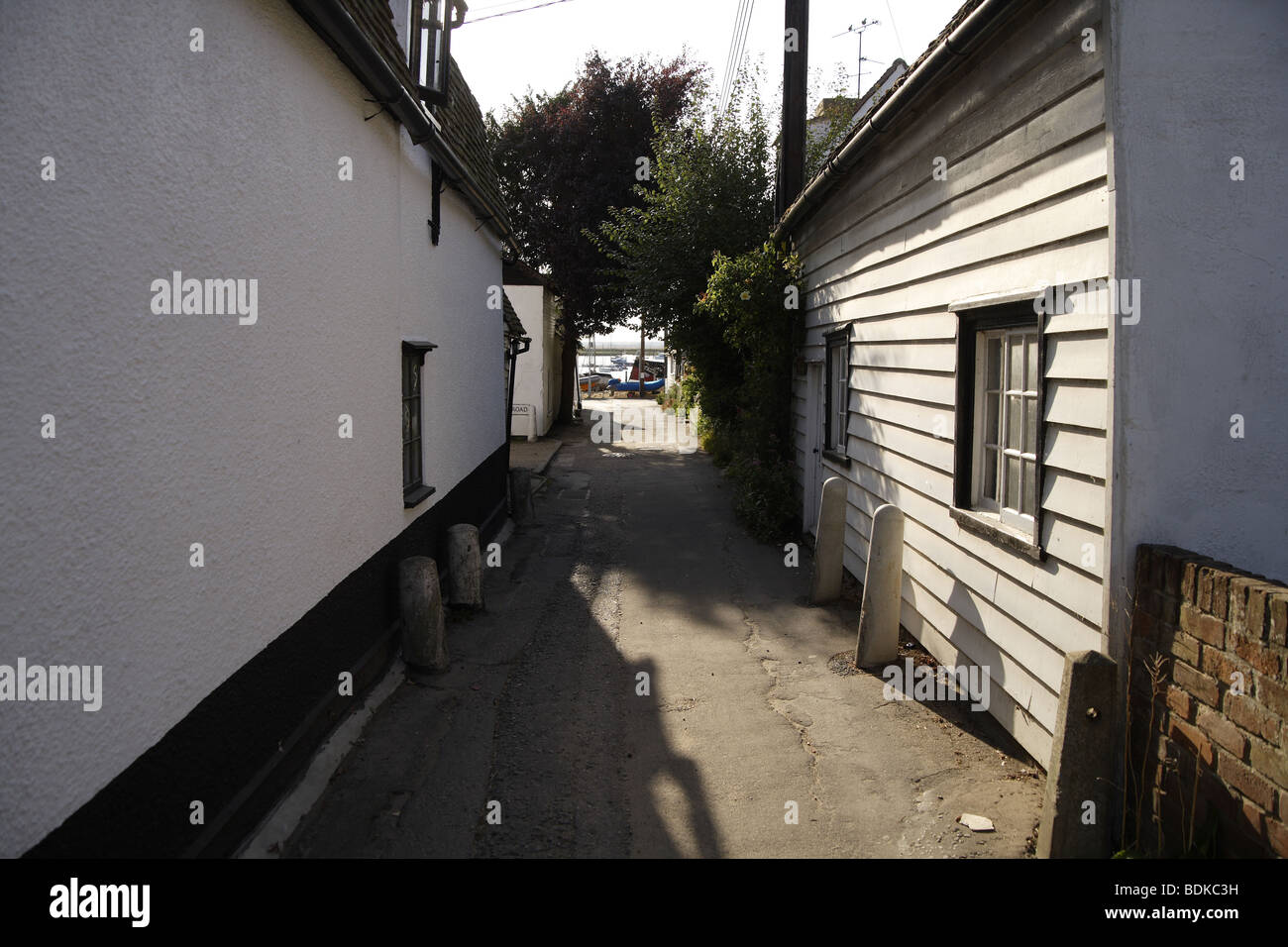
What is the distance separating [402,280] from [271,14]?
269cm

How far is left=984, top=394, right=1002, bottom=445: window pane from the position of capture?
529 cm

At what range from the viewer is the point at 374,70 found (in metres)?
5.31

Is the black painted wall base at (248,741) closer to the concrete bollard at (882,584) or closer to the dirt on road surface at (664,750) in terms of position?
the dirt on road surface at (664,750)

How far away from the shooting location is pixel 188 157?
3.23m

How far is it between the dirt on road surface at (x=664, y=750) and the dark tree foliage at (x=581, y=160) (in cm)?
1753

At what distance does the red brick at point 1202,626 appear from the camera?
315cm

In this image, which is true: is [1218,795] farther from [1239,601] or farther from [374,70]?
[374,70]

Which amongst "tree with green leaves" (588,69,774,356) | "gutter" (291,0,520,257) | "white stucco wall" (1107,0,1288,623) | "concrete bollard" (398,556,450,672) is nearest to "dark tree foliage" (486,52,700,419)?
"tree with green leaves" (588,69,774,356)

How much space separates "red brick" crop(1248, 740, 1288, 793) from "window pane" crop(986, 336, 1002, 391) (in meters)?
2.65

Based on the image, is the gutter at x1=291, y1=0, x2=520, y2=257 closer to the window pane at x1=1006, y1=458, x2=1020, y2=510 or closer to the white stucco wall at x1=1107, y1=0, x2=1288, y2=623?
the white stucco wall at x1=1107, y1=0, x2=1288, y2=623

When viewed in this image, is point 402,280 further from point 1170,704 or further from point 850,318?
point 1170,704

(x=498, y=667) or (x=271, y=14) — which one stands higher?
(x=271, y=14)

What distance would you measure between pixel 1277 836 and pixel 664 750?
287 centimetres

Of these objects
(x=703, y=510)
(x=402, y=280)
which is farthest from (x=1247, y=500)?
(x=703, y=510)
